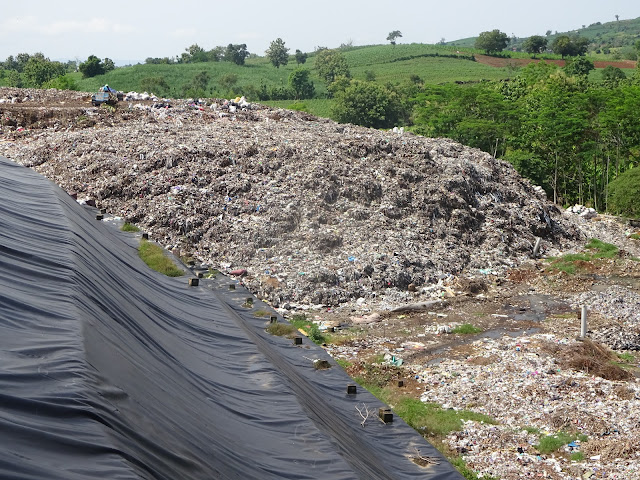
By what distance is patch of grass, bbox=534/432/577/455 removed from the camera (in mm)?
6836

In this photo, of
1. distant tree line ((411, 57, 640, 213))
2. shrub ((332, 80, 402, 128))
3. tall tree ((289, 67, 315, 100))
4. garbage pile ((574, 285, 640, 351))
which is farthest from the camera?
tall tree ((289, 67, 315, 100))

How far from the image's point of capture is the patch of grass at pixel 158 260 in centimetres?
719

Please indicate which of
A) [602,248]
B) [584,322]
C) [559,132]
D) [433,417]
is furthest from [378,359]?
[559,132]

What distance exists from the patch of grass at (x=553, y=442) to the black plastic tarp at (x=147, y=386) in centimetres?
298

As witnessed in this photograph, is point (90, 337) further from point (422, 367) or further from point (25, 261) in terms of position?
point (422, 367)

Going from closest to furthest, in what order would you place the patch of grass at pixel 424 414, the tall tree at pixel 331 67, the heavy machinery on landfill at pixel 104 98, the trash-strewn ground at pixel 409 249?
the patch of grass at pixel 424 414, the trash-strewn ground at pixel 409 249, the heavy machinery on landfill at pixel 104 98, the tall tree at pixel 331 67

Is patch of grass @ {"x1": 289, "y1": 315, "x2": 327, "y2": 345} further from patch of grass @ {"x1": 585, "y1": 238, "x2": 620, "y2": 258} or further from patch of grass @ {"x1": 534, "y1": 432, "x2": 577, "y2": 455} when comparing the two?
patch of grass @ {"x1": 585, "y1": 238, "x2": 620, "y2": 258}

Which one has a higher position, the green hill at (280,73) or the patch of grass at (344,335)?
the green hill at (280,73)

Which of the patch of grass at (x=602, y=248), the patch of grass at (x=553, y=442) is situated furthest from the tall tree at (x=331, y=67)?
the patch of grass at (x=553, y=442)

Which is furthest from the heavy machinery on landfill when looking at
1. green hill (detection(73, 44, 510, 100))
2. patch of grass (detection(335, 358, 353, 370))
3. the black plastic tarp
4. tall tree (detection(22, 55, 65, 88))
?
tall tree (detection(22, 55, 65, 88))

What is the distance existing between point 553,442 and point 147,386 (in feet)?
17.1

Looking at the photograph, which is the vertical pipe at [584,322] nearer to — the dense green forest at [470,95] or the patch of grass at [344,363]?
the patch of grass at [344,363]

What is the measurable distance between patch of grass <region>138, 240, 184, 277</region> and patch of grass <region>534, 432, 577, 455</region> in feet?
14.9

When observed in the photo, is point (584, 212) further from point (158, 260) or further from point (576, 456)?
point (158, 260)
